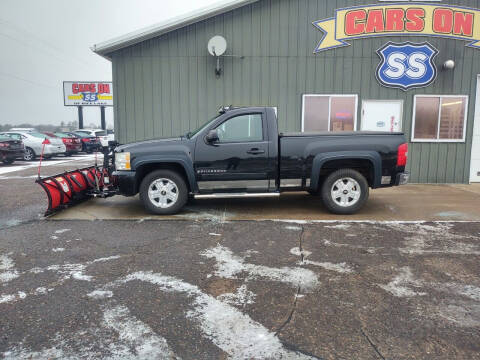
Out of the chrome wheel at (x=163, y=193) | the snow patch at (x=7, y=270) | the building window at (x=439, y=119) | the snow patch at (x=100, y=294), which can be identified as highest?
the building window at (x=439, y=119)

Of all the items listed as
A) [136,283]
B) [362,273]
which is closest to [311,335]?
[362,273]

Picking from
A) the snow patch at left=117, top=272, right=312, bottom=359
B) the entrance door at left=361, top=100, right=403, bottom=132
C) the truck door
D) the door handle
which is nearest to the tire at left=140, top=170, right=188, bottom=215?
the truck door

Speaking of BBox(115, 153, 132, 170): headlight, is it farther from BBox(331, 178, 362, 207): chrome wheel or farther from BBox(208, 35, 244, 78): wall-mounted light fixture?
BBox(208, 35, 244, 78): wall-mounted light fixture

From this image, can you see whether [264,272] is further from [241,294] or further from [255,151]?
[255,151]

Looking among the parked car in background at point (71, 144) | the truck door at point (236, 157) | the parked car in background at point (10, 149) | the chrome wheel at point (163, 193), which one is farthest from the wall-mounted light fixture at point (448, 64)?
the parked car in background at point (71, 144)

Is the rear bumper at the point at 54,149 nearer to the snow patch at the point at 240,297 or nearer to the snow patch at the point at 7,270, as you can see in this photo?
the snow patch at the point at 7,270

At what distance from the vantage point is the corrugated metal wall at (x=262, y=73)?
1041cm

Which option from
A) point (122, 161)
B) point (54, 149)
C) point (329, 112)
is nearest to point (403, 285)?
point (122, 161)

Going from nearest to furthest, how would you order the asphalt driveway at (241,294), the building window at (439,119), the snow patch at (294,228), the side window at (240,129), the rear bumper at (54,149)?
the asphalt driveway at (241,294) → the snow patch at (294,228) → the side window at (240,129) → the building window at (439,119) → the rear bumper at (54,149)

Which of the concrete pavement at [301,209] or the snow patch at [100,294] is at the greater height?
the concrete pavement at [301,209]

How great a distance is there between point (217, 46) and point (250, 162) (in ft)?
15.4

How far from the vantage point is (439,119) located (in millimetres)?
10781

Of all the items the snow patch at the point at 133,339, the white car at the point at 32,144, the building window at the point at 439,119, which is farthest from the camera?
the white car at the point at 32,144

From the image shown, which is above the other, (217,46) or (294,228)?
(217,46)
